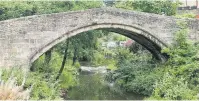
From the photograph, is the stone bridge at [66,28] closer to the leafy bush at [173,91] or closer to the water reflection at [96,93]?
the water reflection at [96,93]

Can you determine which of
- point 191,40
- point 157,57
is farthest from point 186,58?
point 157,57

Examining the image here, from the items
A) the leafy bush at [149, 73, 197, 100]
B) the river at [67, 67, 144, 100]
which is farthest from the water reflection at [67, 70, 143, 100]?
the leafy bush at [149, 73, 197, 100]

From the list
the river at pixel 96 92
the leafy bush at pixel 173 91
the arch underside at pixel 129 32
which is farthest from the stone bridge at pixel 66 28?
the leafy bush at pixel 173 91

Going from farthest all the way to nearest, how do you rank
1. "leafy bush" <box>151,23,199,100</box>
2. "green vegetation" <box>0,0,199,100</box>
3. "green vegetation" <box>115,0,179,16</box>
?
"green vegetation" <box>115,0,179,16</box>, "green vegetation" <box>0,0,199,100</box>, "leafy bush" <box>151,23,199,100</box>

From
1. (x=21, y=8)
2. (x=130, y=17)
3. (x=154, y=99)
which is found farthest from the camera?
(x=21, y=8)

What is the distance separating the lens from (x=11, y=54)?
511 inches

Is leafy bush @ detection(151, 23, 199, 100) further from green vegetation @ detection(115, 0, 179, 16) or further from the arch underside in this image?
green vegetation @ detection(115, 0, 179, 16)

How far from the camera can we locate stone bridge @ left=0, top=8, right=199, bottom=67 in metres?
12.9

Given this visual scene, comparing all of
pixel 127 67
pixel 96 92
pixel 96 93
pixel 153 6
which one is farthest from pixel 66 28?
pixel 153 6

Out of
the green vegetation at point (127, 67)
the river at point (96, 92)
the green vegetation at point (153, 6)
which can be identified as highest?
the green vegetation at point (153, 6)

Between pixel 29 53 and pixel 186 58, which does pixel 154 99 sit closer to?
pixel 186 58

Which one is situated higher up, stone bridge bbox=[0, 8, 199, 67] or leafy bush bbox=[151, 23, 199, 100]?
stone bridge bbox=[0, 8, 199, 67]

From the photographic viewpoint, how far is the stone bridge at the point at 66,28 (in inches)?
508

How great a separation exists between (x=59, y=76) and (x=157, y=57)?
3873 millimetres
